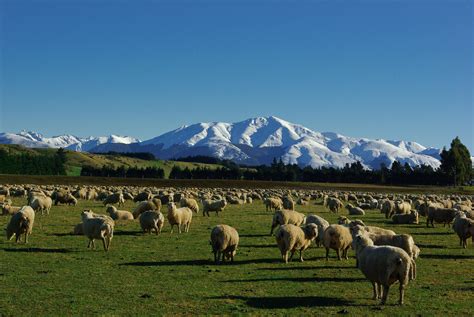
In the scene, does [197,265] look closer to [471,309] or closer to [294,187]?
[471,309]

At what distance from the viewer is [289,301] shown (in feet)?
48.5

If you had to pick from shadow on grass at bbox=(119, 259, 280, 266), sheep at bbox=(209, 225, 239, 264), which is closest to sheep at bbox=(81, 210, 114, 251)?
shadow on grass at bbox=(119, 259, 280, 266)

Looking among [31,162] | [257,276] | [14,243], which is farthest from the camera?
[31,162]

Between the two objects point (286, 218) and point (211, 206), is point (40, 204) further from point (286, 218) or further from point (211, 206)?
point (286, 218)

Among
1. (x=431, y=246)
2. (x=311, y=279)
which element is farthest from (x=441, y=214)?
(x=311, y=279)

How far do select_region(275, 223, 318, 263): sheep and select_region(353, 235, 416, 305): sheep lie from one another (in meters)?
5.97

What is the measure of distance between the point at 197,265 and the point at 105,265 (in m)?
3.72

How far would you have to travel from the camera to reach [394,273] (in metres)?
14.1

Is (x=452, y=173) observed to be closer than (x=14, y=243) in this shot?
No

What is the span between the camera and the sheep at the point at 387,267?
14.0m

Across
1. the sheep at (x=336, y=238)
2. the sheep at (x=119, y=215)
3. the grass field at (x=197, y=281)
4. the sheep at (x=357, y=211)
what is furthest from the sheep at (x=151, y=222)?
the sheep at (x=357, y=211)

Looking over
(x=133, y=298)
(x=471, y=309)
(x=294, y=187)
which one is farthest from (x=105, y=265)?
(x=294, y=187)

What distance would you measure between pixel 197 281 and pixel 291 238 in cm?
548

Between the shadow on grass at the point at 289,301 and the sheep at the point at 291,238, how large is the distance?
5.75 m
